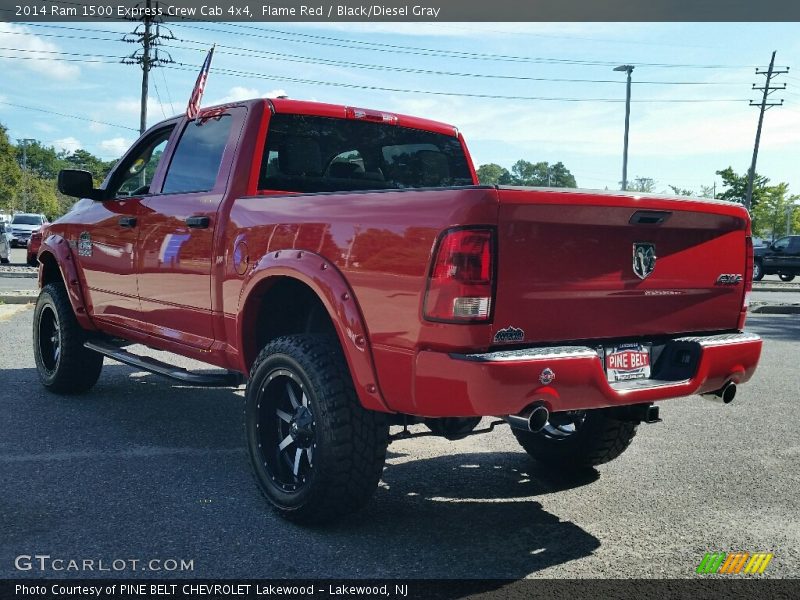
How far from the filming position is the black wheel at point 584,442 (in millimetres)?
4641

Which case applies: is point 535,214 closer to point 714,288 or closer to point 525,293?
point 525,293

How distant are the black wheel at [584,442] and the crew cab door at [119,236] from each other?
2811 mm

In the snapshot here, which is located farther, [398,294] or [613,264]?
[613,264]

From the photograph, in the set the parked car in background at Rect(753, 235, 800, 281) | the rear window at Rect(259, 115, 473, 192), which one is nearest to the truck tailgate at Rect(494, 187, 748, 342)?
the rear window at Rect(259, 115, 473, 192)

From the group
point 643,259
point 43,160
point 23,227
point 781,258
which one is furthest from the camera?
point 43,160

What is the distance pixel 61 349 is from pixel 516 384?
4.52 meters

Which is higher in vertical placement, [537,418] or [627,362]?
[627,362]

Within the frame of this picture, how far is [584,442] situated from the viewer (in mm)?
4672

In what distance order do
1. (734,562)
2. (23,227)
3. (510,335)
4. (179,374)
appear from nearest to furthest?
1. (510,335)
2. (734,562)
3. (179,374)
4. (23,227)

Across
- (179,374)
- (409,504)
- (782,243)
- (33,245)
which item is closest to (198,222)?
(179,374)

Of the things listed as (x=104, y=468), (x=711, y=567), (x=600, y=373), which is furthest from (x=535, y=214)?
(x=104, y=468)

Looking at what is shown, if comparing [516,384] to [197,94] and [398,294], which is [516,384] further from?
[197,94]

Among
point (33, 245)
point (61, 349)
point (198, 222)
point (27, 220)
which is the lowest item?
point (27, 220)

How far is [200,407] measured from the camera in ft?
21.1
